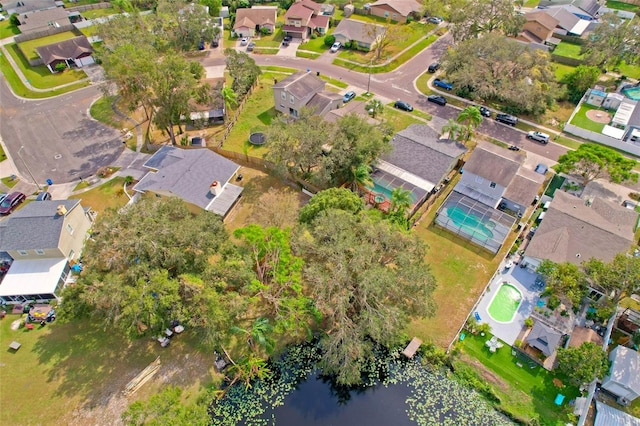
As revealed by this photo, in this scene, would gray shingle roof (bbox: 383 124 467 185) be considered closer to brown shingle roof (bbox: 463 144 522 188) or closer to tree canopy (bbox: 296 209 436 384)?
brown shingle roof (bbox: 463 144 522 188)

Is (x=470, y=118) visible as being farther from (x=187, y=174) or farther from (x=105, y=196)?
(x=105, y=196)

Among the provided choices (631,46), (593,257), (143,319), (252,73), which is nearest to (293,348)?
(143,319)

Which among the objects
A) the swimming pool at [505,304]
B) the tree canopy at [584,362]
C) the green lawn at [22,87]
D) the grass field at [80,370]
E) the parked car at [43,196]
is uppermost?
the green lawn at [22,87]

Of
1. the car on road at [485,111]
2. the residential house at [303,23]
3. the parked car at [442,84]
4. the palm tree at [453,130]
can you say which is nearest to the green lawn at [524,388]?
the palm tree at [453,130]

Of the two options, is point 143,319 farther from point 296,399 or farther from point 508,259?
point 508,259

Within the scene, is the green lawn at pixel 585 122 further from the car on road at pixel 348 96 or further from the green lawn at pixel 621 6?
the green lawn at pixel 621 6

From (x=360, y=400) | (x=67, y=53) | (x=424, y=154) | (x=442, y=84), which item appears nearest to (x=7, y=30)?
(x=67, y=53)
